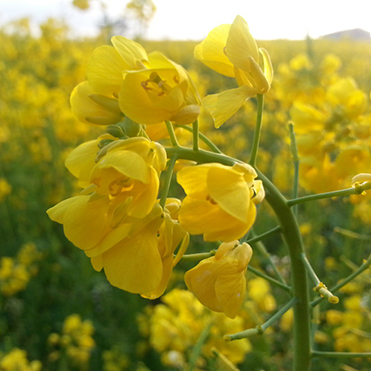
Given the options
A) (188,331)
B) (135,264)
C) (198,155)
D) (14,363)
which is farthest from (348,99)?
(14,363)

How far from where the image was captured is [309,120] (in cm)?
141

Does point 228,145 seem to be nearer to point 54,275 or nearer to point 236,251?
point 54,275

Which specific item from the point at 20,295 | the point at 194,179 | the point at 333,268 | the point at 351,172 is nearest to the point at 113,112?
the point at 194,179

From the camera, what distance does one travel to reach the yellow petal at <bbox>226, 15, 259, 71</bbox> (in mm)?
783

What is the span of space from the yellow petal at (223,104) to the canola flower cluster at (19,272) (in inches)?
108

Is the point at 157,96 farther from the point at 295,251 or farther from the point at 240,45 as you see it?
the point at 295,251

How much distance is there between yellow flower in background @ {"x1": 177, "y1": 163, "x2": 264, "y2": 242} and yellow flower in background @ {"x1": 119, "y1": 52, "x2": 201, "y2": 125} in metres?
0.12

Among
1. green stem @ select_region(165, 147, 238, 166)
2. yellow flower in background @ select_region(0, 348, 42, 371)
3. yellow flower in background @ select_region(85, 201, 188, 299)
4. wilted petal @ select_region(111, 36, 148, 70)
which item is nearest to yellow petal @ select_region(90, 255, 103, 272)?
yellow flower in background @ select_region(85, 201, 188, 299)

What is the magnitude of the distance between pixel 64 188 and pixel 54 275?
891 millimetres

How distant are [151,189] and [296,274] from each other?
444 millimetres

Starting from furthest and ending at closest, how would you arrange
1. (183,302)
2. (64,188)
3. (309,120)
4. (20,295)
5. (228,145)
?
(228,145)
(64,188)
(20,295)
(183,302)
(309,120)

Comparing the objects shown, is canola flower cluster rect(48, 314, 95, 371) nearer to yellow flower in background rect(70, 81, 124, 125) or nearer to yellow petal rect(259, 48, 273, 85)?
yellow flower in background rect(70, 81, 124, 125)

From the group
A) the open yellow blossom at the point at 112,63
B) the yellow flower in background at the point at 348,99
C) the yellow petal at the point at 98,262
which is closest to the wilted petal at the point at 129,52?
the open yellow blossom at the point at 112,63

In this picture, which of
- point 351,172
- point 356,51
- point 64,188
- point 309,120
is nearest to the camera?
point 351,172
